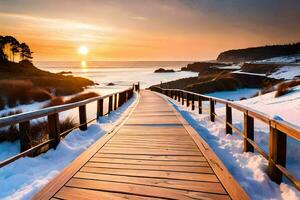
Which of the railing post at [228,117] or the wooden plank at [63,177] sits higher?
the railing post at [228,117]

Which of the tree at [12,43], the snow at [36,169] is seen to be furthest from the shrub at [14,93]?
the tree at [12,43]

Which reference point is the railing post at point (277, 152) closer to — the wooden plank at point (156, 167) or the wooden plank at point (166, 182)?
the wooden plank at point (156, 167)

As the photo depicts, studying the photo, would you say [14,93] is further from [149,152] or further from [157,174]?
[157,174]

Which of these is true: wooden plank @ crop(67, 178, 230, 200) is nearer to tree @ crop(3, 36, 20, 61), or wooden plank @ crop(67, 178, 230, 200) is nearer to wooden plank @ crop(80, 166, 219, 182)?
wooden plank @ crop(80, 166, 219, 182)

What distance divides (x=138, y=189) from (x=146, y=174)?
460 mm

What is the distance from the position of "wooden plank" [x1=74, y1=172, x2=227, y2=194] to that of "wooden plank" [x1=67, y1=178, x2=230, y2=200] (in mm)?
94

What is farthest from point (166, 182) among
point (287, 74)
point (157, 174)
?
point (287, 74)

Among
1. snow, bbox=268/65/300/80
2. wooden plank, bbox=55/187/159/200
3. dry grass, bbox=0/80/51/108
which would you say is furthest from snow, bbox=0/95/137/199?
snow, bbox=268/65/300/80

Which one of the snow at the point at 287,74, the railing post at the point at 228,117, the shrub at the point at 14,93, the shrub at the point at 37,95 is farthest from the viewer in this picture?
the snow at the point at 287,74

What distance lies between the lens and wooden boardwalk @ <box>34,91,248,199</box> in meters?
3.03

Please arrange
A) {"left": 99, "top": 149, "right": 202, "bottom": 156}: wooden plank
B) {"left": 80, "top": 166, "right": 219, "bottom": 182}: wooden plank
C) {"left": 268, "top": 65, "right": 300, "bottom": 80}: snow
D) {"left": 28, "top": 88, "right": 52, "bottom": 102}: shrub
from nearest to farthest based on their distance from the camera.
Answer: {"left": 80, "top": 166, "right": 219, "bottom": 182}: wooden plank
{"left": 99, "top": 149, "right": 202, "bottom": 156}: wooden plank
{"left": 28, "top": 88, "right": 52, "bottom": 102}: shrub
{"left": 268, "top": 65, "right": 300, "bottom": 80}: snow

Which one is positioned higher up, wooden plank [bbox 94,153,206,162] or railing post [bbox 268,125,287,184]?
railing post [bbox 268,125,287,184]

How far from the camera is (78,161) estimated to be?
417 centimetres

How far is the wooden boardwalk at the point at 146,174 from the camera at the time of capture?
303cm
